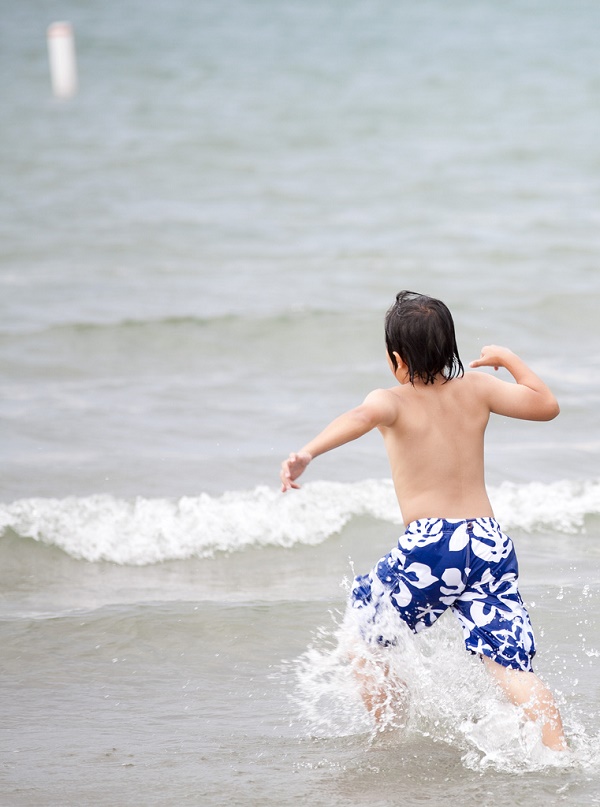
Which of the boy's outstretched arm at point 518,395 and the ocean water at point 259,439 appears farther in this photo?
the ocean water at point 259,439

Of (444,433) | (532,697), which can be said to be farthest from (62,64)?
(532,697)

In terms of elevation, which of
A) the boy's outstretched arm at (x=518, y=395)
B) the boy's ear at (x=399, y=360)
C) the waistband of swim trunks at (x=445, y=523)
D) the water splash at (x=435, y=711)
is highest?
the boy's ear at (x=399, y=360)

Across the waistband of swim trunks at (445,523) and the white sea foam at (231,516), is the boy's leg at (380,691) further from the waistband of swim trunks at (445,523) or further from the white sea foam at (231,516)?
the white sea foam at (231,516)

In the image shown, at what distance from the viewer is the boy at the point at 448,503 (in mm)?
3023

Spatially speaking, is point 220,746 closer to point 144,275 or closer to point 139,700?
point 139,700

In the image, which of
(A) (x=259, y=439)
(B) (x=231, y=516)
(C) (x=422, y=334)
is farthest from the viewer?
(A) (x=259, y=439)

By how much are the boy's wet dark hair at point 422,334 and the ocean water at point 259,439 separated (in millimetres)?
848

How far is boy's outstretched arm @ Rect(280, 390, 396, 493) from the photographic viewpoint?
2.79 metres

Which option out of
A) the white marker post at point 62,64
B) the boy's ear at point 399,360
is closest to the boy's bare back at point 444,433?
the boy's ear at point 399,360

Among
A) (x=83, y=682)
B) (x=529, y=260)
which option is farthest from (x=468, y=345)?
(x=83, y=682)

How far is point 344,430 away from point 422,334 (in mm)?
367

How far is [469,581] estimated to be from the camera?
306 cm

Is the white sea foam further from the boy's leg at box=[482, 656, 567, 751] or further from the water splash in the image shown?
the boy's leg at box=[482, 656, 567, 751]

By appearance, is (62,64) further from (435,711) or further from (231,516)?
(435,711)
